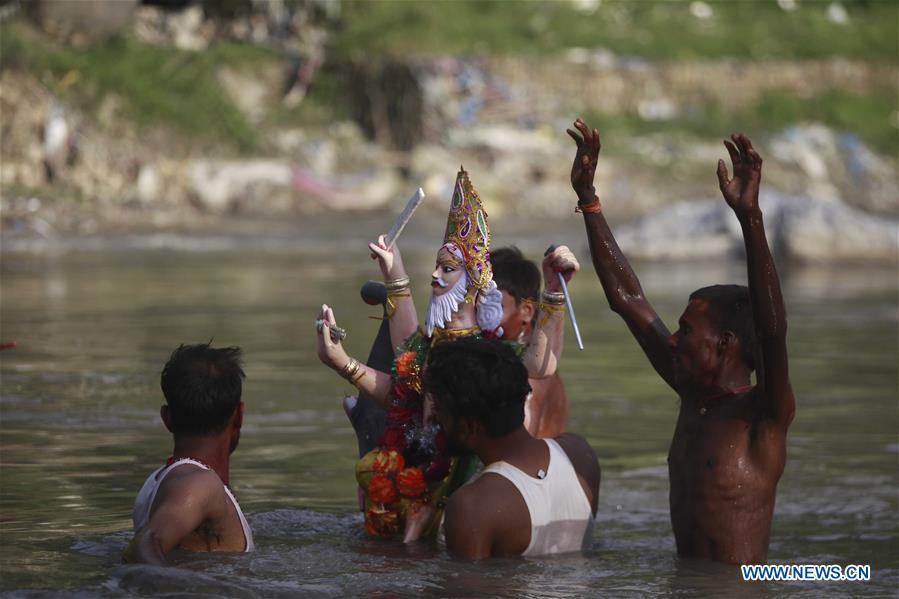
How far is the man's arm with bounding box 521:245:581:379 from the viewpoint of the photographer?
5605 mm

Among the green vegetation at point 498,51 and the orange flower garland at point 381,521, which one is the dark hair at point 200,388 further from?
the green vegetation at point 498,51

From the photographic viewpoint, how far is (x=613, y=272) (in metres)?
5.42

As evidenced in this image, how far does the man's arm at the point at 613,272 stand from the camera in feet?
17.1

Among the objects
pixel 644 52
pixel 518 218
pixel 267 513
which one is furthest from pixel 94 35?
pixel 267 513

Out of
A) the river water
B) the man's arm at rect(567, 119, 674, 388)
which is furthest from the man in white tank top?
the man's arm at rect(567, 119, 674, 388)

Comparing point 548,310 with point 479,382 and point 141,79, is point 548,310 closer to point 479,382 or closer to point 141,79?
point 479,382

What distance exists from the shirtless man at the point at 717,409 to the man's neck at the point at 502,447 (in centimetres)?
55

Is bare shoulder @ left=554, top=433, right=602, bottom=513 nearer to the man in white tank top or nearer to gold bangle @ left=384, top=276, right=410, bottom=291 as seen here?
A: the man in white tank top

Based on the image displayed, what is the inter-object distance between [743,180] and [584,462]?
1344mm

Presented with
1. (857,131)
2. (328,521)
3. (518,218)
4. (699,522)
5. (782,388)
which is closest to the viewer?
(782,388)

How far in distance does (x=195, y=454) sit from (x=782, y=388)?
189 centimetres

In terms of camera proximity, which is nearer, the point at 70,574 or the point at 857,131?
the point at 70,574

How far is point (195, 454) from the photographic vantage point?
509cm

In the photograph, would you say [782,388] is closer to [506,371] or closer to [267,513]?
[506,371]
